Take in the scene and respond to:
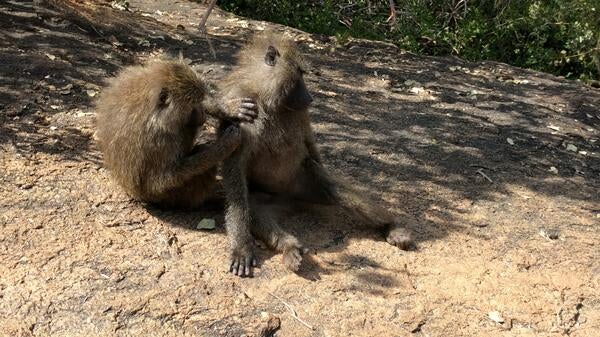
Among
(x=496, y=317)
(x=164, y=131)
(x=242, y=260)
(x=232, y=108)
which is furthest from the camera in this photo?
(x=232, y=108)

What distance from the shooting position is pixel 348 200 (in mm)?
5066

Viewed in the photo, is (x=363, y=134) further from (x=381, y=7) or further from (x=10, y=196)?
(x=381, y=7)

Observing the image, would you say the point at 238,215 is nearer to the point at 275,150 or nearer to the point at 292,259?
the point at 292,259

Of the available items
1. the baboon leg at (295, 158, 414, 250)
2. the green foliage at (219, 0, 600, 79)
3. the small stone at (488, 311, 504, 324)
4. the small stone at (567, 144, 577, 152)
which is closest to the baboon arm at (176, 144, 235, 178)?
the baboon leg at (295, 158, 414, 250)

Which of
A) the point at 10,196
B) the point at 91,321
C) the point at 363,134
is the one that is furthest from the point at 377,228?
the point at 10,196

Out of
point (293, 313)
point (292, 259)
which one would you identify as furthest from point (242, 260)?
point (293, 313)

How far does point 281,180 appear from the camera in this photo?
514 cm

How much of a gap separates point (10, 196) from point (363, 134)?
3.45 m

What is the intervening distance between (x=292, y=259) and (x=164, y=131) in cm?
128

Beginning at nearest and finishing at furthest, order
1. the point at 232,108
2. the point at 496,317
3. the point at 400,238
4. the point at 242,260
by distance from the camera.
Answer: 1. the point at 496,317
2. the point at 242,260
3. the point at 232,108
4. the point at 400,238

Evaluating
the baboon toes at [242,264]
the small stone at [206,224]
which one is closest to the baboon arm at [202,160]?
the small stone at [206,224]

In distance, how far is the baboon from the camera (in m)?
4.68

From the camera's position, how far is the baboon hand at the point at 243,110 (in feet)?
15.2

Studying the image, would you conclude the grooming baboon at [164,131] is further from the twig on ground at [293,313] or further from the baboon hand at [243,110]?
the twig on ground at [293,313]
